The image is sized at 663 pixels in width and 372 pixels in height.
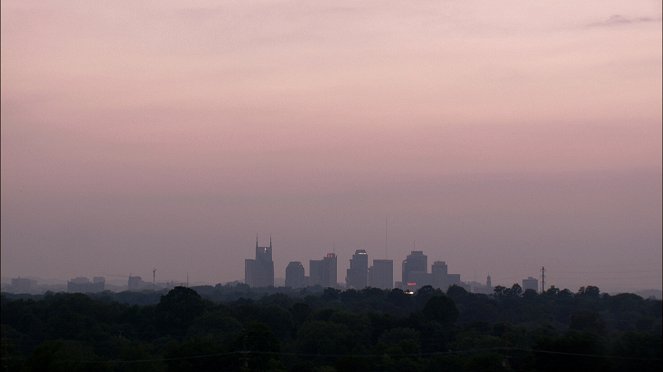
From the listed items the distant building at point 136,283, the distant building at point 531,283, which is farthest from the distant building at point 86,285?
the distant building at point 531,283

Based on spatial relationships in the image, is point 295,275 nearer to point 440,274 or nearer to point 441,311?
point 440,274

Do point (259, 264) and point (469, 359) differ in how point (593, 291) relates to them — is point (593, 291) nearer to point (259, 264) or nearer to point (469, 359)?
point (469, 359)

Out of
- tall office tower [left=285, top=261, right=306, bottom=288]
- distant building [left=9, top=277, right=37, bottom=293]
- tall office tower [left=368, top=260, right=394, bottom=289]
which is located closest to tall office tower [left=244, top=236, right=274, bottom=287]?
tall office tower [left=285, top=261, right=306, bottom=288]

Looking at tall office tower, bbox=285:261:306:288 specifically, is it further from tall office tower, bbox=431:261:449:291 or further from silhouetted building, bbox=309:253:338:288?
tall office tower, bbox=431:261:449:291

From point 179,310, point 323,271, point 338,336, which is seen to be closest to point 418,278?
point 323,271

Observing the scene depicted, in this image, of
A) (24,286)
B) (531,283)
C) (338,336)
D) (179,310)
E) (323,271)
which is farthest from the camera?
(323,271)
